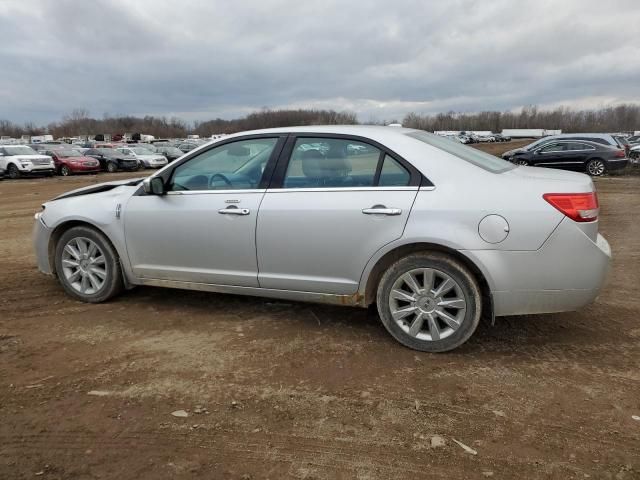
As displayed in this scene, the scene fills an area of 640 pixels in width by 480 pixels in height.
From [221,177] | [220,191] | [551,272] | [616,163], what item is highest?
[221,177]

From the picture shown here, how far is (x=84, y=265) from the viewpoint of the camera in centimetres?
474

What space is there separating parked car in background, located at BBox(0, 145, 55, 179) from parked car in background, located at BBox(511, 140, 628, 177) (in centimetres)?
2253

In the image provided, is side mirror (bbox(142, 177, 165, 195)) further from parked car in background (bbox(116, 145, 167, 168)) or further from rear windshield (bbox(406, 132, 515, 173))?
→ parked car in background (bbox(116, 145, 167, 168))

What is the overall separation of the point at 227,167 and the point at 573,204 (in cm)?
267

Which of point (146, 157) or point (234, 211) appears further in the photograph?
point (146, 157)

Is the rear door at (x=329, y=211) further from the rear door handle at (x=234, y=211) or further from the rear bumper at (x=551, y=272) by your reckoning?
the rear bumper at (x=551, y=272)

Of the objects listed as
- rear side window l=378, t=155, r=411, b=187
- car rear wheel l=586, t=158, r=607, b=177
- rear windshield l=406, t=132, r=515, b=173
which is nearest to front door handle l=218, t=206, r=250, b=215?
rear side window l=378, t=155, r=411, b=187

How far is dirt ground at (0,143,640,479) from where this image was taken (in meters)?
2.49

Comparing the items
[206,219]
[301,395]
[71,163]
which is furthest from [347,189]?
[71,163]

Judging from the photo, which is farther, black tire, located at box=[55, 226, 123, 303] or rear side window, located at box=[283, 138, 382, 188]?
black tire, located at box=[55, 226, 123, 303]

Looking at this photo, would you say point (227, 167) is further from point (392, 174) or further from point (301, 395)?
point (301, 395)

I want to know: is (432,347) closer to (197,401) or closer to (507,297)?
(507,297)

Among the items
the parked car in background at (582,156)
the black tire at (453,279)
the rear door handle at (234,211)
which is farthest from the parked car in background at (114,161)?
the black tire at (453,279)

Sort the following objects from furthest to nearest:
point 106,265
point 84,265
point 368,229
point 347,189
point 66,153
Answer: point 66,153 < point 84,265 < point 106,265 < point 347,189 < point 368,229
